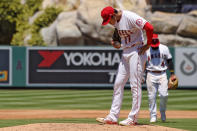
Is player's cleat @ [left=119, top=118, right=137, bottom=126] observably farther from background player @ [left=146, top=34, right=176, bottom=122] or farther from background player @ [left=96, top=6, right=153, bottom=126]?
background player @ [left=146, top=34, right=176, bottom=122]

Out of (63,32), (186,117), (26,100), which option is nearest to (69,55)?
(26,100)

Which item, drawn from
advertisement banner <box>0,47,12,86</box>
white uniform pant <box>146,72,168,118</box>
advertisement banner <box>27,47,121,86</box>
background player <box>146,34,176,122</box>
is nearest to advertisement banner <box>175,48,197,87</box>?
advertisement banner <box>27,47,121,86</box>

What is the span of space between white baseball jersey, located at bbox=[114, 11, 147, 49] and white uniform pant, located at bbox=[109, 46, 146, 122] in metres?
0.14

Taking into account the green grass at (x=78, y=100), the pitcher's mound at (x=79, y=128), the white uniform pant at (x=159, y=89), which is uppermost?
the white uniform pant at (x=159, y=89)

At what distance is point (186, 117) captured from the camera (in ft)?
38.6

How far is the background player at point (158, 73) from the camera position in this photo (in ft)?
33.6

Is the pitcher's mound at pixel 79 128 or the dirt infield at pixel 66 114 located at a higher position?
the pitcher's mound at pixel 79 128

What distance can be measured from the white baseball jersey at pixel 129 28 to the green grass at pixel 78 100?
6.28m

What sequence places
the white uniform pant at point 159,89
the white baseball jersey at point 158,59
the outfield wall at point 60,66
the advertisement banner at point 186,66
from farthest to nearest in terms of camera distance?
the outfield wall at point 60,66
the advertisement banner at point 186,66
the white baseball jersey at point 158,59
the white uniform pant at point 159,89

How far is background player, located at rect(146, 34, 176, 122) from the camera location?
33.6ft

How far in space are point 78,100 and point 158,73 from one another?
6404mm

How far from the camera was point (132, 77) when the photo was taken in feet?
26.4

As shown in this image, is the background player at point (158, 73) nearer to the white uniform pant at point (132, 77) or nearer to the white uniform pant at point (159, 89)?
the white uniform pant at point (159, 89)

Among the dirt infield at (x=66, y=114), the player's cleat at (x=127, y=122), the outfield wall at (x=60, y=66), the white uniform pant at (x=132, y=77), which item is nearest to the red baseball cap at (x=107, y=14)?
the white uniform pant at (x=132, y=77)
